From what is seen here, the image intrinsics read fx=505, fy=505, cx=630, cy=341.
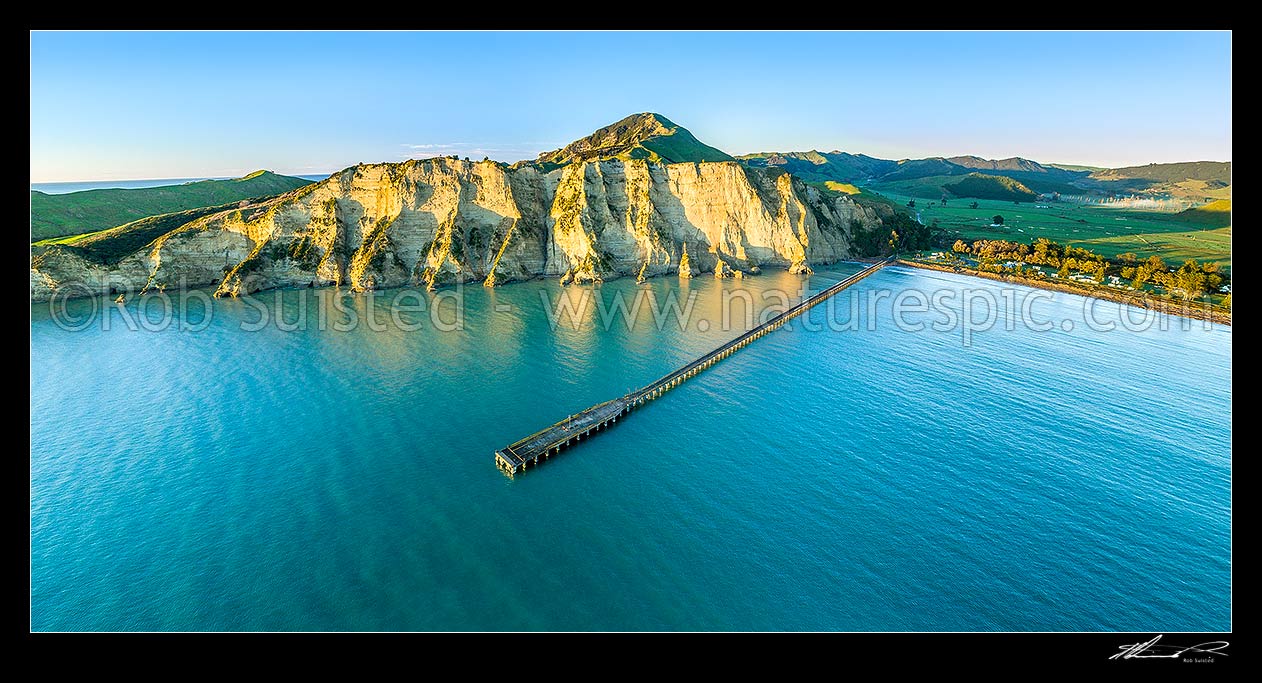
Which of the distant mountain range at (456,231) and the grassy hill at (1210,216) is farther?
the grassy hill at (1210,216)

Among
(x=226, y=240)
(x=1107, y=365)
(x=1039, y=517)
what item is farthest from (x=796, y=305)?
(x=226, y=240)

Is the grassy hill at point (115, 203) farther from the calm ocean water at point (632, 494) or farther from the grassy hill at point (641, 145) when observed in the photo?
the grassy hill at point (641, 145)
